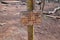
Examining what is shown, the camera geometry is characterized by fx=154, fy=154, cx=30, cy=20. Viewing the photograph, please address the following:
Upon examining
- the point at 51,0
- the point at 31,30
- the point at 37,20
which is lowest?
the point at 51,0

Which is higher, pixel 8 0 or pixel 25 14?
pixel 25 14

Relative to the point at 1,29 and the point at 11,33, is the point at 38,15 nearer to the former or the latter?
the point at 11,33

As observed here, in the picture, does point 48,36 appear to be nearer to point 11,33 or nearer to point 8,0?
point 11,33

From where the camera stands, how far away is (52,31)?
6.07 metres

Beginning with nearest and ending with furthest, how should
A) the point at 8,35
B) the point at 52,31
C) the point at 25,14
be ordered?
the point at 25,14 < the point at 8,35 < the point at 52,31

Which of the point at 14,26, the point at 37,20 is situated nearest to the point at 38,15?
the point at 37,20

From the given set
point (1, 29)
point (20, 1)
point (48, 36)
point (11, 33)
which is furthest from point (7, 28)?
point (20, 1)

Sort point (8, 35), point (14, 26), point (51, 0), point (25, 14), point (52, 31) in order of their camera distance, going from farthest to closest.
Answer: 1. point (51, 0)
2. point (14, 26)
3. point (52, 31)
4. point (8, 35)
5. point (25, 14)

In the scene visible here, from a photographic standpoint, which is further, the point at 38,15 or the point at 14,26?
the point at 14,26

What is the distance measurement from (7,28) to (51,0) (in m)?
9.60

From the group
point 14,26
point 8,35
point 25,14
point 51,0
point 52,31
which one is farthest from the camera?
point 51,0

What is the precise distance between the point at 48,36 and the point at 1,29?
1940 mm

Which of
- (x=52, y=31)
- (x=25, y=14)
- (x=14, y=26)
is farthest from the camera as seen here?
(x=14, y=26)

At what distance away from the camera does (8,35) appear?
548 centimetres
